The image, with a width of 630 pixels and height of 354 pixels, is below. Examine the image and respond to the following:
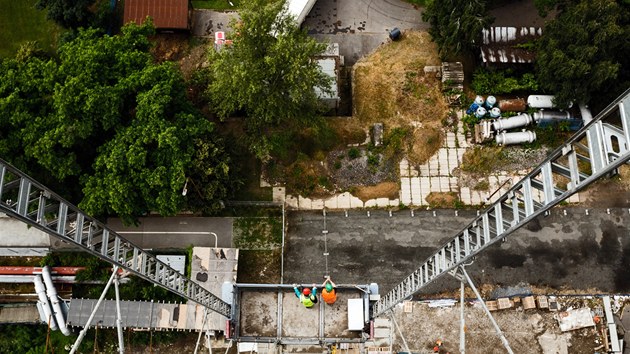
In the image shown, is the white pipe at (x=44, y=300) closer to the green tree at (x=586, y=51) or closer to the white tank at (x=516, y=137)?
the white tank at (x=516, y=137)

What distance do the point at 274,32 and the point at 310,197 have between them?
11.1m

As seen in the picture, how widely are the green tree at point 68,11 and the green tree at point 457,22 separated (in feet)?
78.5

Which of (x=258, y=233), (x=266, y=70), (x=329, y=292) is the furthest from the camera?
(x=258, y=233)

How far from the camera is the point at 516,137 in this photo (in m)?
35.2

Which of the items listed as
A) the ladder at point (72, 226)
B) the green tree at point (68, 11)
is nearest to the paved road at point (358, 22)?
the green tree at point (68, 11)

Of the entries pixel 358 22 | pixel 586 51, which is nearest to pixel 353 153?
pixel 358 22

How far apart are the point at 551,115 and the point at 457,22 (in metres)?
9.30

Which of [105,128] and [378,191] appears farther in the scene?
[378,191]

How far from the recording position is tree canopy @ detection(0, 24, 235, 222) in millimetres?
28344

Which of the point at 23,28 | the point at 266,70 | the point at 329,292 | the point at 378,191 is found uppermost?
the point at 23,28

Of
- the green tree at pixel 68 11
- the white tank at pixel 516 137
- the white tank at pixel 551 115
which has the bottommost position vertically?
the white tank at pixel 516 137

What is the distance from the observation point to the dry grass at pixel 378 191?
114ft

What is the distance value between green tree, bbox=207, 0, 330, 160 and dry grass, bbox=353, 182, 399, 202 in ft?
20.7

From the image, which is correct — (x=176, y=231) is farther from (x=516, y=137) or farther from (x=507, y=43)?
(x=507, y=43)
